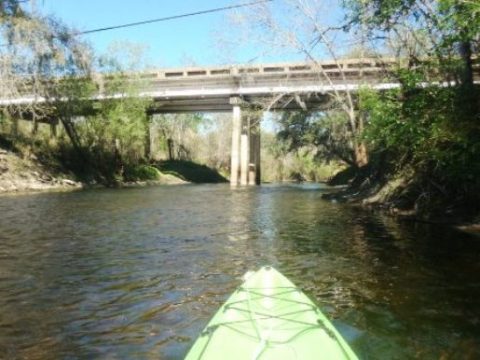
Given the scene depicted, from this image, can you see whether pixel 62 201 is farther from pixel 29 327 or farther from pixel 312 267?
pixel 29 327

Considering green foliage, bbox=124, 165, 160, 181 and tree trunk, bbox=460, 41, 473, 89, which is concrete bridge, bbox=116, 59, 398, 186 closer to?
green foliage, bbox=124, 165, 160, 181

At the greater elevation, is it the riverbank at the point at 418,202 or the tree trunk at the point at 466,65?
the tree trunk at the point at 466,65

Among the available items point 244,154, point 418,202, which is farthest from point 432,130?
point 244,154

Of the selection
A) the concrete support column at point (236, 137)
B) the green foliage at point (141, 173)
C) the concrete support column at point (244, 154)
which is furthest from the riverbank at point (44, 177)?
the concrete support column at point (244, 154)

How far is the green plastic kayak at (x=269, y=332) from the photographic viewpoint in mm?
4242

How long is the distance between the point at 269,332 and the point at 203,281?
4.52 meters

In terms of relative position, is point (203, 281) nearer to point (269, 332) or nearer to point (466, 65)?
point (269, 332)

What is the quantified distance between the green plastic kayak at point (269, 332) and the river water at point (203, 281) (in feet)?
3.28

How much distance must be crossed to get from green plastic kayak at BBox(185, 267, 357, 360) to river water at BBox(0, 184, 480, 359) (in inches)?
39.3

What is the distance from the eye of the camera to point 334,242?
12953 millimetres

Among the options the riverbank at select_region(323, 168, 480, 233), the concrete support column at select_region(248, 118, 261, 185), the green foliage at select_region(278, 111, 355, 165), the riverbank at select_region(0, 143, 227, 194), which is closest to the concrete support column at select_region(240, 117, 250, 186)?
the concrete support column at select_region(248, 118, 261, 185)

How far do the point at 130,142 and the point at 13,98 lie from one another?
52.0 ft

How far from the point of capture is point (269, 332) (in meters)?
4.57

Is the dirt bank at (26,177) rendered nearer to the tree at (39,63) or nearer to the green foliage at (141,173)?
the tree at (39,63)
